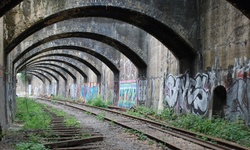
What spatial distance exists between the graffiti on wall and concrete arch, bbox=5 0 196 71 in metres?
3.28

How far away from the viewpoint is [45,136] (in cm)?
870

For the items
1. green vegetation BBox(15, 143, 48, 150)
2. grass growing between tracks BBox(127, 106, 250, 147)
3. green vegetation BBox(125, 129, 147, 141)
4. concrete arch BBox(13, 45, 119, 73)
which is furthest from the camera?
concrete arch BBox(13, 45, 119, 73)

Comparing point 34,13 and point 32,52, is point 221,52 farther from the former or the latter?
point 32,52

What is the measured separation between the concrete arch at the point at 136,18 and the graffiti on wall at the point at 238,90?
129 inches

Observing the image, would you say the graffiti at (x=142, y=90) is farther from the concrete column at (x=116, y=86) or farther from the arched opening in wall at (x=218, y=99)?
the arched opening in wall at (x=218, y=99)

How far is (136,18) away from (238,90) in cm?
525

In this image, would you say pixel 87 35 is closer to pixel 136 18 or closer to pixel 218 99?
pixel 136 18

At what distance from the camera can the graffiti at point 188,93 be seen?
39.8ft

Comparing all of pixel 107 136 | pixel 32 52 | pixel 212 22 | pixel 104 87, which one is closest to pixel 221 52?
pixel 212 22

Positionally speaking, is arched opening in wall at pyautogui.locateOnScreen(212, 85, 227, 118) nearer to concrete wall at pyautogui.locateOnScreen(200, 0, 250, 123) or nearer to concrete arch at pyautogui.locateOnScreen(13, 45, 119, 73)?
concrete wall at pyautogui.locateOnScreen(200, 0, 250, 123)

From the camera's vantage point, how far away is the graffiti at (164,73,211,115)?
39.8 feet

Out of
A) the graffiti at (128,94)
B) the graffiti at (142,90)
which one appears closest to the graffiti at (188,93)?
the graffiti at (142,90)

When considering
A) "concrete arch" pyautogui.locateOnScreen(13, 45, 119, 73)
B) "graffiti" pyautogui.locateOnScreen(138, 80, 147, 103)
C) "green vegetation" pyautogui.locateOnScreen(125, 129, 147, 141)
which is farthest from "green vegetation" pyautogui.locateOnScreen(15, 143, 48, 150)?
"concrete arch" pyautogui.locateOnScreen(13, 45, 119, 73)

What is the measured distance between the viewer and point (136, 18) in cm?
1308
